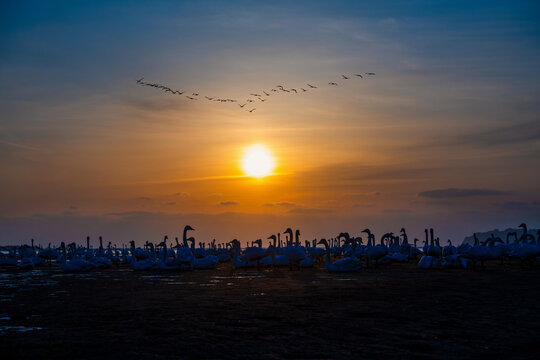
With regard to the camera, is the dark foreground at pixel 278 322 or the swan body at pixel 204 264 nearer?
the dark foreground at pixel 278 322

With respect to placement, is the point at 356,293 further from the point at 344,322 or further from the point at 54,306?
the point at 54,306

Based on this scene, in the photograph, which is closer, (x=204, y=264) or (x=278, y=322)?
(x=278, y=322)

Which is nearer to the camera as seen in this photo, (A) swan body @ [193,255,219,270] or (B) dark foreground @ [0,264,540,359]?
(B) dark foreground @ [0,264,540,359]

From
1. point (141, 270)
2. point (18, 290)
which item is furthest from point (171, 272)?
point (18, 290)

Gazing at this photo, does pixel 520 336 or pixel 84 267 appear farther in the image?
pixel 84 267

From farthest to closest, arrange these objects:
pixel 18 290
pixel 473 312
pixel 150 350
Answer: pixel 18 290 → pixel 473 312 → pixel 150 350

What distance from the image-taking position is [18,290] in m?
23.9

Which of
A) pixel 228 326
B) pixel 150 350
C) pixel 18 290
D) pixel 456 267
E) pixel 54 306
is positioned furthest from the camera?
pixel 456 267

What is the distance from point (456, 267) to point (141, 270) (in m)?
22.2

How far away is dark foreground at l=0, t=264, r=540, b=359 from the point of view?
11039 millimetres

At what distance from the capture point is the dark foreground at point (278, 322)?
1104 cm

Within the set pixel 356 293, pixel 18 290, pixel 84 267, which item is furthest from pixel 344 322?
pixel 84 267

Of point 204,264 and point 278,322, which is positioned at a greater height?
point 204,264

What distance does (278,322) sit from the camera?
1402 cm
